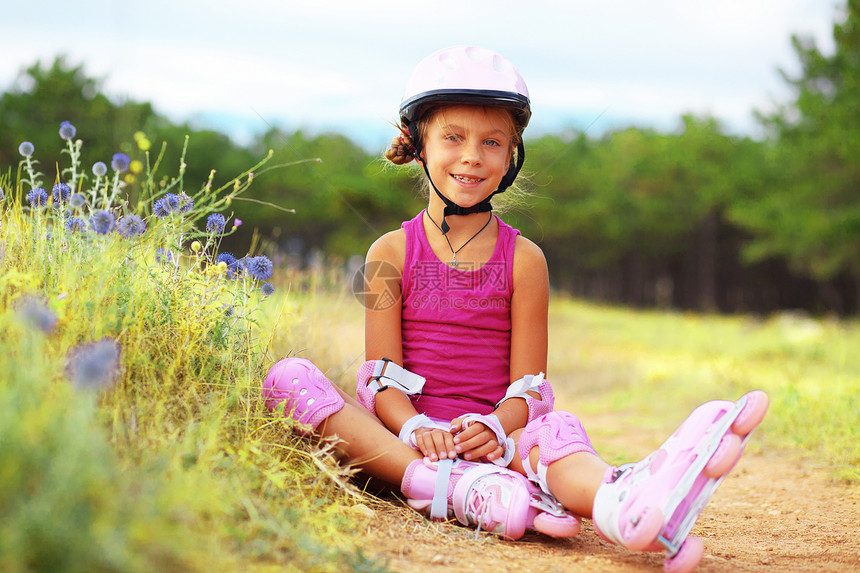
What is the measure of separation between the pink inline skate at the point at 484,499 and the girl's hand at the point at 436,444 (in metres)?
0.03

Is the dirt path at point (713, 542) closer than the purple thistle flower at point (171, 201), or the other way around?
the dirt path at point (713, 542)

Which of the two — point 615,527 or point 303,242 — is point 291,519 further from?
point 303,242

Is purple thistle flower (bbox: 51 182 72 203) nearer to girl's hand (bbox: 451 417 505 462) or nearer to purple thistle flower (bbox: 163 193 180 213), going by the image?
purple thistle flower (bbox: 163 193 180 213)

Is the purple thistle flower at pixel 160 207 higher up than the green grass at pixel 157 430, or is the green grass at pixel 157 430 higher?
the purple thistle flower at pixel 160 207

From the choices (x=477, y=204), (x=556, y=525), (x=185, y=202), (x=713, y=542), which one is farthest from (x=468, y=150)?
(x=713, y=542)

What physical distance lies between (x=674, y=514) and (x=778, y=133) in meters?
17.8

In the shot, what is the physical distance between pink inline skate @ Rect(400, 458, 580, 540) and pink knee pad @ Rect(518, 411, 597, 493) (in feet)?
0.20

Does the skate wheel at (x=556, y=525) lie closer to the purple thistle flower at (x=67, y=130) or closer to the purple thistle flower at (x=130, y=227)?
the purple thistle flower at (x=130, y=227)

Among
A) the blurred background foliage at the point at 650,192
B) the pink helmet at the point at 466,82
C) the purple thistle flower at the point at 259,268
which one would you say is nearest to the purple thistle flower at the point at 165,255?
the purple thistle flower at the point at 259,268

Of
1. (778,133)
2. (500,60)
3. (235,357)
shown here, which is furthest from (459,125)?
(778,133)

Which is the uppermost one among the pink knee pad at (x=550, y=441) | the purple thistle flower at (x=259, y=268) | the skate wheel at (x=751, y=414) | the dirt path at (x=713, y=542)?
the purple thistle flower at (x=259, y=268)

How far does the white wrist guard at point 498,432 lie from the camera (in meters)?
2.46

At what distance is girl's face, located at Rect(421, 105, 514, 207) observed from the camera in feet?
9.17

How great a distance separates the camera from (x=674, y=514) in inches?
75.5
